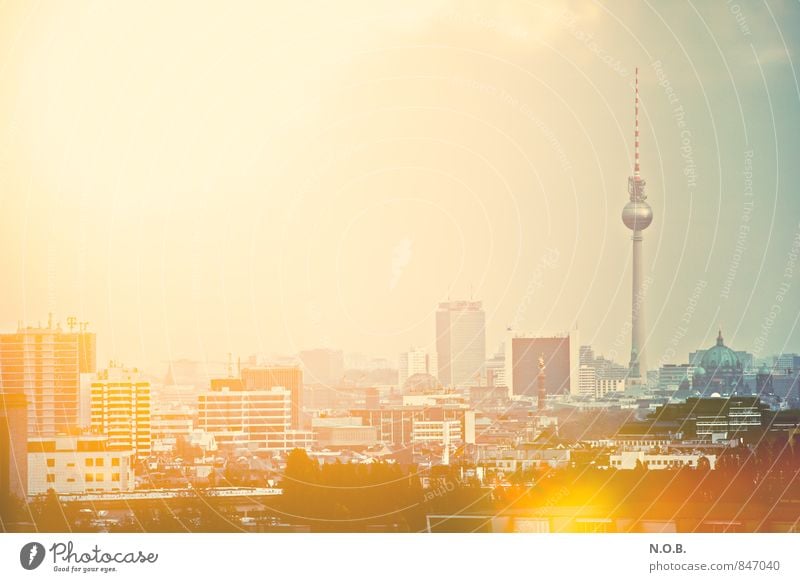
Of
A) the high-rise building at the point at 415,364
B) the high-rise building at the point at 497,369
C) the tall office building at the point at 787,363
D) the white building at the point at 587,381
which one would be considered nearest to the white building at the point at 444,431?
the high-rise building at the point at 415,364

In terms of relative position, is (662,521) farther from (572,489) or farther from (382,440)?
(382,440)

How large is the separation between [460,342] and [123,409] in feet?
16.4

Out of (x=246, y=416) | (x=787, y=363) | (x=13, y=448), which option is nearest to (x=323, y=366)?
(x=246, y=416)

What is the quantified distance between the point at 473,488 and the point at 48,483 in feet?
11.1

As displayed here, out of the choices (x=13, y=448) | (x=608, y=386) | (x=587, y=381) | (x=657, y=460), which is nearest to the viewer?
(x=13, y=448)

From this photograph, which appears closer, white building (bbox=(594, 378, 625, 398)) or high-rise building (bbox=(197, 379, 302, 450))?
white building (bbox=(594, 378, 625, 398))

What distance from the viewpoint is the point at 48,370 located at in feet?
50.1

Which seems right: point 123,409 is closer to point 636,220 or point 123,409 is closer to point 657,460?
point 636,220

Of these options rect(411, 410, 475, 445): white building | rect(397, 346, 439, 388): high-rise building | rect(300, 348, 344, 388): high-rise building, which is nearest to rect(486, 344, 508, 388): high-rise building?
rect(397, 346, 439, 388): high-rise building

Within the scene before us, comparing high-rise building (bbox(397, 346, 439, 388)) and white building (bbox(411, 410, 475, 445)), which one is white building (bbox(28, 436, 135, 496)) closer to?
Result: high-rise building (bbox(397, 346, 439, 388))

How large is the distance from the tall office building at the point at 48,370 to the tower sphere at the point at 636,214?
5119 millimetres

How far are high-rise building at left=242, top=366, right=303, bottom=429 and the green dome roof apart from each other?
478cm

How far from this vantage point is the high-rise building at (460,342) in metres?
12.5

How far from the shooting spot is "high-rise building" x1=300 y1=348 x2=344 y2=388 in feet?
46.4
